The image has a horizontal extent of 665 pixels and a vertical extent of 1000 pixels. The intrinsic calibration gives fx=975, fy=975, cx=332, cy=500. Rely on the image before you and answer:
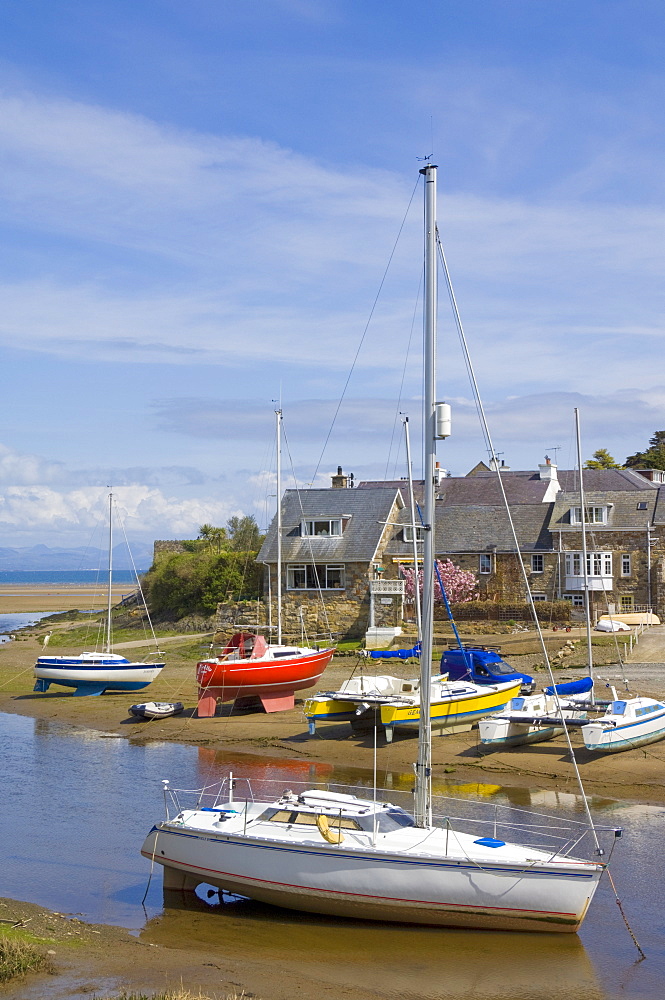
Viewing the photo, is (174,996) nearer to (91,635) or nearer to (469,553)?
(469,553)

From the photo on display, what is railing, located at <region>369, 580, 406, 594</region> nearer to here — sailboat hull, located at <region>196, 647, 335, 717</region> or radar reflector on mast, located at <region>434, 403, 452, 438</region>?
sailboat hull, located at <region>196, 647, 335, 717</region>

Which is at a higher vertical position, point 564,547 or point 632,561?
point 564,547

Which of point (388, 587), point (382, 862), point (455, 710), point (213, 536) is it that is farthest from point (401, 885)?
point (213, 536)

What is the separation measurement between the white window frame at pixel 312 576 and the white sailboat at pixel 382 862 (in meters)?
34.4

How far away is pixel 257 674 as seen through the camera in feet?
110

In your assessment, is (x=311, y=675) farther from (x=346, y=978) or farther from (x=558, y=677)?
(x=346, y=978)

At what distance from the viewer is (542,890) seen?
1466cm

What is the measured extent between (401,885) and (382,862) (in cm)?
45

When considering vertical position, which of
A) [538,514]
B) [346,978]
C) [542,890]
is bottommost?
[346,978]

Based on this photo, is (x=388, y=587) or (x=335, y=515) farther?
(x=335, y=515)

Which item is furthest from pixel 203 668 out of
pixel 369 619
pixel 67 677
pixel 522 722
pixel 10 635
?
pixel 10 635

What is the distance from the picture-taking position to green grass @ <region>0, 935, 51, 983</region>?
42.8 feet

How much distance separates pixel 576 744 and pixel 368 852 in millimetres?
13451

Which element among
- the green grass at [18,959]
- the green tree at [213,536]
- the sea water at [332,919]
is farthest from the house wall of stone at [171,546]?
the green grass at [18,959]
